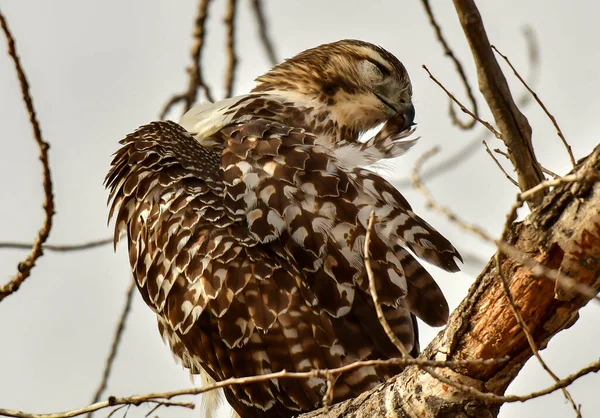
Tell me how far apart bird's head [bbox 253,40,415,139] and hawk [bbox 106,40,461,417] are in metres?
0.62

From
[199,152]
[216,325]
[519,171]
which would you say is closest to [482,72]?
[519,171]

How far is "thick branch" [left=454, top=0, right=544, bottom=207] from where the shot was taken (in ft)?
8.90

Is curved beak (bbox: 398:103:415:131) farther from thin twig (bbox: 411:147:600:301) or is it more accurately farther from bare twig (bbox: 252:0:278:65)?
thin twig (bbox: 411:147:600:301)

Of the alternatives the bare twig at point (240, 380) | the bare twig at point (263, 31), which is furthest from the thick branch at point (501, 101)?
the bare twig at point (263, 31)

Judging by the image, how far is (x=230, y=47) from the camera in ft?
16.2

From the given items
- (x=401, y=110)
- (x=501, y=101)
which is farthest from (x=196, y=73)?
(x=501, y=101)

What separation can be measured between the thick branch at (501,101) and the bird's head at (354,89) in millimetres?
2135

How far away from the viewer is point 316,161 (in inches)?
155

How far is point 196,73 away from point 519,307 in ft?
9.65

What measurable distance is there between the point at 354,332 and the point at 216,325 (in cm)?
61

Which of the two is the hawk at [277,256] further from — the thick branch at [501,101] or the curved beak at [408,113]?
the thick branch at [501,101]

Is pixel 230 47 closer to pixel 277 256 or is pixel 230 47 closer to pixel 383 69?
pixel 383 69

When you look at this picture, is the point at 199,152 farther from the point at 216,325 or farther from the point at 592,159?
the point at 592,159

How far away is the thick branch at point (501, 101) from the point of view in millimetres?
2713
